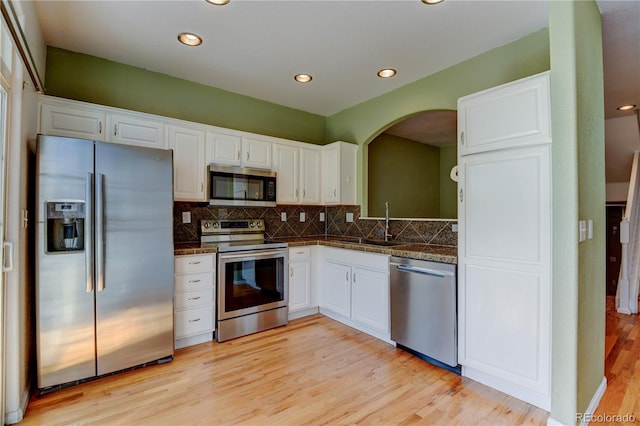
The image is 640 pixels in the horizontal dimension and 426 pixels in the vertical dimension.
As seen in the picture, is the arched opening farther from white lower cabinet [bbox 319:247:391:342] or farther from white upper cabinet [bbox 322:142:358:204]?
white lower cabinet [bbox 319:247:391:342]

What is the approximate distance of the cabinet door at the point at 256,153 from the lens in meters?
3.45

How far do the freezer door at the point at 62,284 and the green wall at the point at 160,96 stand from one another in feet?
3.27

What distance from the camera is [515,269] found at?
80.8 inches

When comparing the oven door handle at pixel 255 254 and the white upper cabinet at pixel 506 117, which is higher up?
the white upper cabinet at pixel 506 117

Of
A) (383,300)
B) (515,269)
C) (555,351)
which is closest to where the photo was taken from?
(555,351)

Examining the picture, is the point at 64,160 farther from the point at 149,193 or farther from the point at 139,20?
the point at 139,20

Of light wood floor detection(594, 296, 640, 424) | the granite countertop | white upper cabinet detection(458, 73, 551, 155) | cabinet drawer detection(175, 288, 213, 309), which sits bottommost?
light wood floor detection(594, 296, 640, 424)

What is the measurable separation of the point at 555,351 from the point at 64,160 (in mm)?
3239

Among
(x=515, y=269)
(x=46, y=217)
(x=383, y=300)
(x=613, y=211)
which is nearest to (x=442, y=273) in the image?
(x=515, y=269)

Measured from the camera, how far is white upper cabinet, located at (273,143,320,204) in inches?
147

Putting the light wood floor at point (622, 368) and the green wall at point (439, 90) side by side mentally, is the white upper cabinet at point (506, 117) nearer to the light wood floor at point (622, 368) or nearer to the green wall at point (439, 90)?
the green wall at point (439, 90)

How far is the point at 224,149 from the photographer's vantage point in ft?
10.8

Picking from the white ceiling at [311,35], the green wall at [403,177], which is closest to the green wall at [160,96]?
the white ceiling at [311,35]

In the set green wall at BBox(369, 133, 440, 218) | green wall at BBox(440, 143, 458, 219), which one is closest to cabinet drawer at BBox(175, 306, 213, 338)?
green wall at BBox(369, 133, 440, 218)
